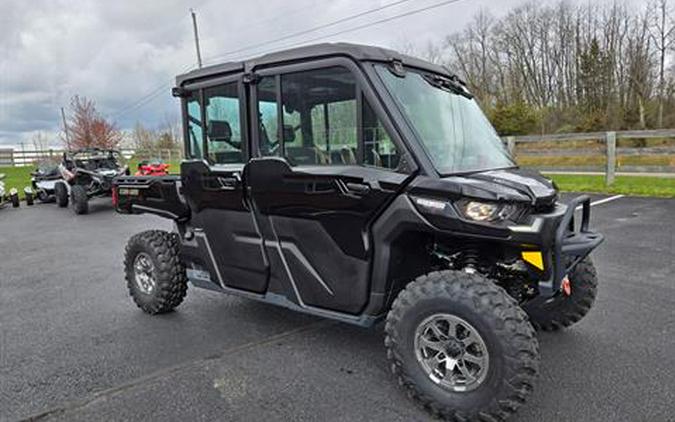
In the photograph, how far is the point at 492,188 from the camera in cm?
265

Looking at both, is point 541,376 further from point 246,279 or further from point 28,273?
point 28,273

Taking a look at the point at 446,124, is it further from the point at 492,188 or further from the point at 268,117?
the point at 268,117

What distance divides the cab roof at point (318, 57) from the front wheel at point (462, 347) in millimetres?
1435

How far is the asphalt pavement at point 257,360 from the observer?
9.36 feet

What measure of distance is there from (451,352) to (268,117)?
6.61ft

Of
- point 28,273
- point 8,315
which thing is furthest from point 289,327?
point 28,273

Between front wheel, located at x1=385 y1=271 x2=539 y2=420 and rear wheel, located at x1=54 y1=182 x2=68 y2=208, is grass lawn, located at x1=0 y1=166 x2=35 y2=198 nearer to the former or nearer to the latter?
rear wheel, located at x1=54 y1=182 x2=68 y2=208

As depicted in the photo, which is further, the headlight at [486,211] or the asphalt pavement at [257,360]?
the asphalt pavement at [257,360]

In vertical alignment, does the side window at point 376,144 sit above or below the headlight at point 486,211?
above

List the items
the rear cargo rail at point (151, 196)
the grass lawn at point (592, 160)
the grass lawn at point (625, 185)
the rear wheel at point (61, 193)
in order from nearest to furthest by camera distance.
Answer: the rear cargo rail at point (151, 196)
the grass lawn at point (625, 185)
the grass lawn at point (592, 160)
the rear wheel at point (61, 193)

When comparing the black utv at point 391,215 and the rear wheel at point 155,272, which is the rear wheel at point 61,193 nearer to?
the rear wheel at point 155,272

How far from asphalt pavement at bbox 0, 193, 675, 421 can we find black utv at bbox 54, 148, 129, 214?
828 centimetres

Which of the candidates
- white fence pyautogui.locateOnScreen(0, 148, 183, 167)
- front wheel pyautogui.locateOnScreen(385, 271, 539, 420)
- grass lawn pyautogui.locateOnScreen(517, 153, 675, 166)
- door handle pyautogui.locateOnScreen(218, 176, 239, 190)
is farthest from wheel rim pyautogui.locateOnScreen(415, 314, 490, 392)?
white fence pyautogui.locateOnScreen(0, 148, 183, 167)

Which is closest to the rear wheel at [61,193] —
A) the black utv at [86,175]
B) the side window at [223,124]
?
the black utv at [86,175]
